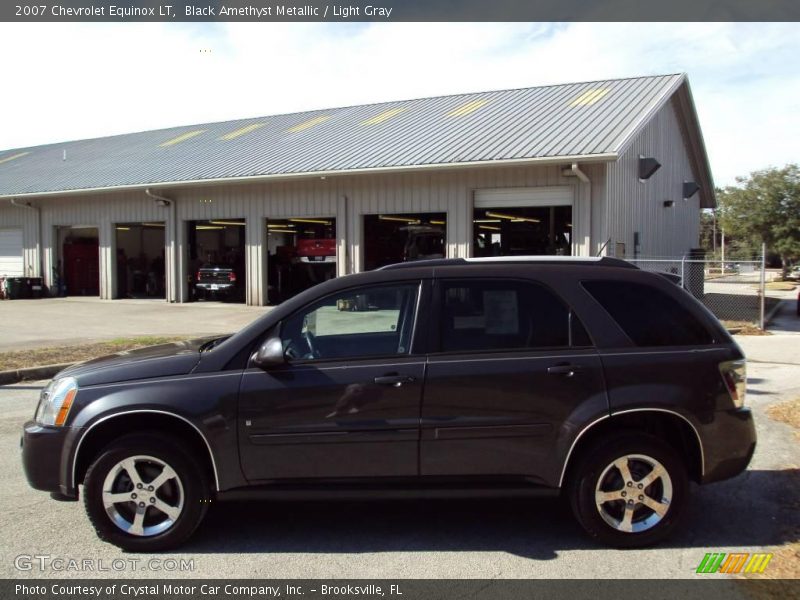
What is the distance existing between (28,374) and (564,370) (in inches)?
342

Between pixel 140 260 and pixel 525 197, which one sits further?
pixel 140 260

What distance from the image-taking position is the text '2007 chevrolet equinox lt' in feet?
13.1

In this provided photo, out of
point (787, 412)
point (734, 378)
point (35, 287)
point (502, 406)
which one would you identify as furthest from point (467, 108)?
point (502, 406)

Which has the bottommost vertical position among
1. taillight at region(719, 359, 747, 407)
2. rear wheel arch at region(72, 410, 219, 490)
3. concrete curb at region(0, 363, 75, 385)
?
concrete curb at region(0, 363, 75, 385)

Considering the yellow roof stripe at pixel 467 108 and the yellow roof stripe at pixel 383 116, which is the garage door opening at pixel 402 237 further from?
the yellow roof stripe at pixel 383 116

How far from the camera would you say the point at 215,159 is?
23.2m

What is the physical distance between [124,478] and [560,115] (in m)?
17.5

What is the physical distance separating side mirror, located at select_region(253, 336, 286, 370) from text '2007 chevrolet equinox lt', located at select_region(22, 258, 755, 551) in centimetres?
1

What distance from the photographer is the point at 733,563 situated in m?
3.88

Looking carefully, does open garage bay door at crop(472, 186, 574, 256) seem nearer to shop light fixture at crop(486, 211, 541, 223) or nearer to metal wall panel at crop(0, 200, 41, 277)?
shop light fixture at crop(486, 211, 541, 223)

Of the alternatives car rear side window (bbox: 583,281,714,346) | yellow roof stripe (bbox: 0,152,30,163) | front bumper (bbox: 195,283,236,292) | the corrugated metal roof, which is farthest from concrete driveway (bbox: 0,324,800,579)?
yellow roof stripe (bbox: 0,152,30,163)

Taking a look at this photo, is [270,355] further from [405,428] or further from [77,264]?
[77,264]

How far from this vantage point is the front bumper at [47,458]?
4031 mm

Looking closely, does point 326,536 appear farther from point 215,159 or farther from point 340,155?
point 215,159
